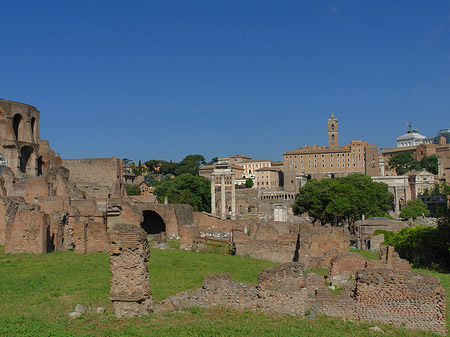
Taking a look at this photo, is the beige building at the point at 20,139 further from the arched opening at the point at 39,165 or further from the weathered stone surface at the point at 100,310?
the weathered stone surface at the point at 100,310

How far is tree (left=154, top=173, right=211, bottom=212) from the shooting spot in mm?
67562

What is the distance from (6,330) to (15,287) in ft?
14.1

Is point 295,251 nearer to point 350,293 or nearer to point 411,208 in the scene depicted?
point 350,293

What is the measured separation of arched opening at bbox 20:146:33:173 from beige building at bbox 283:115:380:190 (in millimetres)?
83561

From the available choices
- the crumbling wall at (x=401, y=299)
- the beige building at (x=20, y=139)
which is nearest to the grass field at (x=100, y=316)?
the crumbling wall at (x=401, y=299)

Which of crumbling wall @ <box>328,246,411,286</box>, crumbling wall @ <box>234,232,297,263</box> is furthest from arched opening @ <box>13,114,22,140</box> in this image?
crumbling wall @ <box>328,246,411,286</box>

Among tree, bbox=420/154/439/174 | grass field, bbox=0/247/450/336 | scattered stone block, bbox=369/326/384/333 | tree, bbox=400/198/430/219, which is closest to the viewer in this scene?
grass field, bbox=0/247/450/336

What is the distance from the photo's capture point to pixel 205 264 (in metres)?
19.3

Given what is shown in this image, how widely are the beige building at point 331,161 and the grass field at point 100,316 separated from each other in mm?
103193

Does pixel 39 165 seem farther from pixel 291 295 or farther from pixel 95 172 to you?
pixel 291 295

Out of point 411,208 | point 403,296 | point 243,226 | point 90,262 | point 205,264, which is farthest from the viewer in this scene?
point 411,208

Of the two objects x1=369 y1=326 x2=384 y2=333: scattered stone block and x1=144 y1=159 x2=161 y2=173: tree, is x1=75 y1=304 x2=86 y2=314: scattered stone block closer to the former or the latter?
x1=369 y1=326 x2=384 y2=333: scattered stone block

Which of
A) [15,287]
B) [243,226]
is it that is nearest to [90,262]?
[15,287]

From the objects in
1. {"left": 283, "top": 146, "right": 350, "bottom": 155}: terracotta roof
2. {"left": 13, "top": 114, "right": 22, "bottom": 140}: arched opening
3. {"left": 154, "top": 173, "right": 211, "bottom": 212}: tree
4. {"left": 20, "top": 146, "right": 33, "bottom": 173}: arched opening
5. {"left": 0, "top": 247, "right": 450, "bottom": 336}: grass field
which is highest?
{"left": 283, "top": 146, "right": 350, "bottom": 155}: terracotta roof
